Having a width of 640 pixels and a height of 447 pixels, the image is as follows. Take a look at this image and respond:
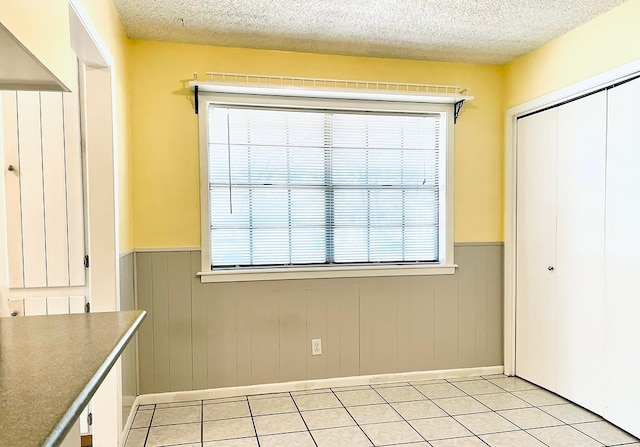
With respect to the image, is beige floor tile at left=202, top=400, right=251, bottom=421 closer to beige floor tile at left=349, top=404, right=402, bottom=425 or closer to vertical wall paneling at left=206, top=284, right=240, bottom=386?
vertical wall paneling at left=206, top=284, right=240, bottom=386

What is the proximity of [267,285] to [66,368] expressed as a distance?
2.33m

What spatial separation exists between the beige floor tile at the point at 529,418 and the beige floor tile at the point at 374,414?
2.28ft

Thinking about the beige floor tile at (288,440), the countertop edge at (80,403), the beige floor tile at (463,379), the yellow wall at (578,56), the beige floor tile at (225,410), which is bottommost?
the beige floor tile at (463,379)

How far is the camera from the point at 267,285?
10.6ft

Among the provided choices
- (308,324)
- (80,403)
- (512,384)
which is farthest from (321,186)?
(80,403)

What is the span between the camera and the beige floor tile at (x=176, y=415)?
9.12 ft

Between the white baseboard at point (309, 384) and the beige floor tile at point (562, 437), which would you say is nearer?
the beige floor tile at point (562, 437)

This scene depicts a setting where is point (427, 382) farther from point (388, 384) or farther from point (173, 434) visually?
point (173, 434)

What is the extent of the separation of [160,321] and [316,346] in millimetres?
1119

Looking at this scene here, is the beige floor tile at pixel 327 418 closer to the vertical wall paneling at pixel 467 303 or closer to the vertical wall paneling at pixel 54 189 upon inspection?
the vertical wall paneling at pixel 467 303

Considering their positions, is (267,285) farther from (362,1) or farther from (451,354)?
(362,1)

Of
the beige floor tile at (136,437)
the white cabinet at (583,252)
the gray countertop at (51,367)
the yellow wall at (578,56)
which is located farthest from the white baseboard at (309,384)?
the yellow wall at (578,56)

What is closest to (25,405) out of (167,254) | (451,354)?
(167,254)

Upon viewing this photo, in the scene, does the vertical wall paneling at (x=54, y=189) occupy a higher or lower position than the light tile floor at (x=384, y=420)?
higher
